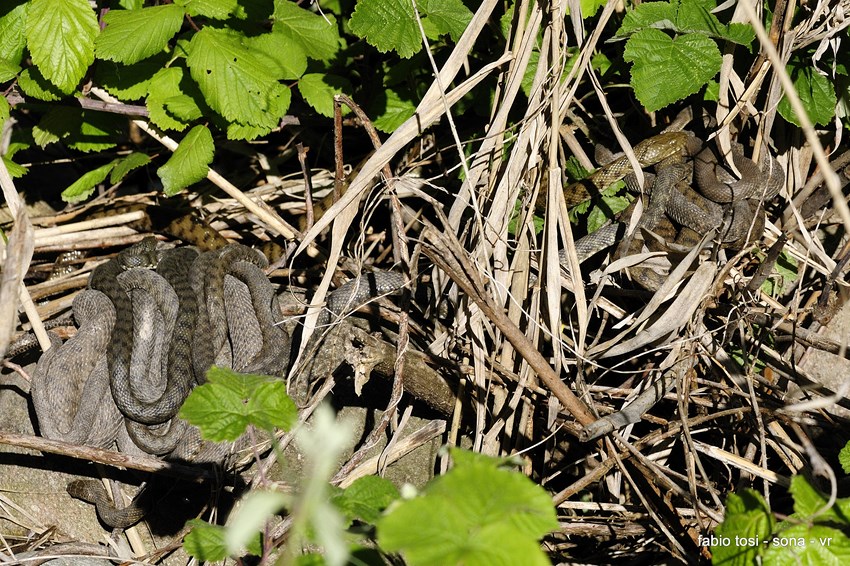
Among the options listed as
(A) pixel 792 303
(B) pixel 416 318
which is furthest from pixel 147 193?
(A) pixel 792 303

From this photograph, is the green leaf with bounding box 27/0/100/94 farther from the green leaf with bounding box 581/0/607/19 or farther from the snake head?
the green leaf with bounding box 581/0/607/19

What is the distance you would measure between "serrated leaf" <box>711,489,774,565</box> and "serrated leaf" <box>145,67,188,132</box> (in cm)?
360

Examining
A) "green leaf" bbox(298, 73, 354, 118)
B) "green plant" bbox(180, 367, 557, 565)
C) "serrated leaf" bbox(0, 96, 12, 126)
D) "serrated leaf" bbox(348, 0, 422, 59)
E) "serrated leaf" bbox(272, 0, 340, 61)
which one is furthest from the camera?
"serrated leaf" bbox(272, 0, 340, 61)

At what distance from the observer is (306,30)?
4.48 meters

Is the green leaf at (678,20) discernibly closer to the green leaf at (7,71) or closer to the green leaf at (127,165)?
the green leaf at (127,165)

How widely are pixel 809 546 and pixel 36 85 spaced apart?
4.47 m

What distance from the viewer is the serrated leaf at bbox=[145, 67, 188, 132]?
14.1 feet

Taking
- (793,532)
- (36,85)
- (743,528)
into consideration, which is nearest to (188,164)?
(36,85)

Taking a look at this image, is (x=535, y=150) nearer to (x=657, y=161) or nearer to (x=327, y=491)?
(x=657, y=161)

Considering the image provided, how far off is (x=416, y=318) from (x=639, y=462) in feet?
4.95

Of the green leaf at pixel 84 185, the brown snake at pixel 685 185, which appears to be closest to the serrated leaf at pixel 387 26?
the brown snake at pixel 685 185

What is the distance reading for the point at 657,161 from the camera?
438 cm

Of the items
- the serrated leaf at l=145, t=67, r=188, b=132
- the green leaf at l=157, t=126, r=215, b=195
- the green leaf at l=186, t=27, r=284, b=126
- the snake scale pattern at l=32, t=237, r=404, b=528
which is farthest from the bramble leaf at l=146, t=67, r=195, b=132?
the snake scale pattern at l=32, t=237, r=404, b=528

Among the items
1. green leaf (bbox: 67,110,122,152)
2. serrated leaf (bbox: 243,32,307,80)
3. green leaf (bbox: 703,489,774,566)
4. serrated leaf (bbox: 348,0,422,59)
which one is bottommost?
green leaf (bbox: 67,110,122,152)
